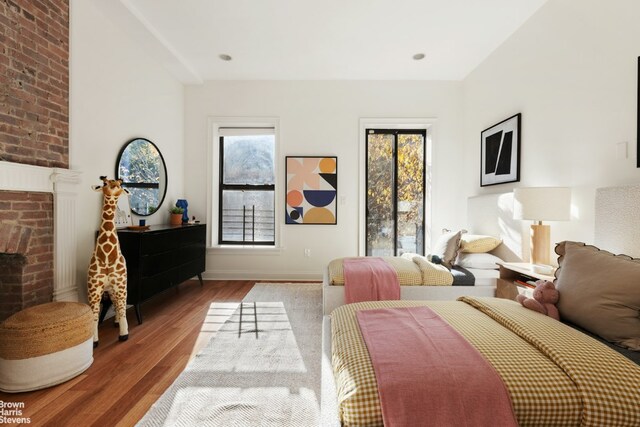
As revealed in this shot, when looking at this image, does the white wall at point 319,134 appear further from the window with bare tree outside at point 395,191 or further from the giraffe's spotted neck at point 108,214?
the giraffe's spotted neck at point 108,214

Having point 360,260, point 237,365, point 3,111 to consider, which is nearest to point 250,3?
point 3,111

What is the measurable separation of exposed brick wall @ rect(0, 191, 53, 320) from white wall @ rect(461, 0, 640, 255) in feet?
13.6

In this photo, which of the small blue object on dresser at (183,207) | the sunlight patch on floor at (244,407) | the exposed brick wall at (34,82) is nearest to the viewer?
the sunlight patch on floor at (244,407)

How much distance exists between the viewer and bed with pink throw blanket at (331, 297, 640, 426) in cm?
93

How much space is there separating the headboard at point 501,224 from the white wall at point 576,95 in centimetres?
22

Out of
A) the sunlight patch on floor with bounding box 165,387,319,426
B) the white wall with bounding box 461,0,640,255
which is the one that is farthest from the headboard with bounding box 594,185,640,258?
the sunlight patch on floor with bounding box 165,387,319,426

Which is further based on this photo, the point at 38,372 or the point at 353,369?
the point at 38,372

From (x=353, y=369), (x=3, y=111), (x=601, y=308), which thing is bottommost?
(x=353, y=369)

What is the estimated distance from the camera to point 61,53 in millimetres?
2342

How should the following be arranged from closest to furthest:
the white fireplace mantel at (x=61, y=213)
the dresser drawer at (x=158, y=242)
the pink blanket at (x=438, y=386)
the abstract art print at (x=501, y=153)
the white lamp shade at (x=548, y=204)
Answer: the pink blanket at (x=438, y=386) < the white fireplace mantel at (x=61, y=213) < the white lamp shade at (x=548, y=204) < the dresser drawer at (x=158, y=242) < the abstract art print at (x=501, y=153)

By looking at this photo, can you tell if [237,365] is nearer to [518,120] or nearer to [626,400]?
[626,400]

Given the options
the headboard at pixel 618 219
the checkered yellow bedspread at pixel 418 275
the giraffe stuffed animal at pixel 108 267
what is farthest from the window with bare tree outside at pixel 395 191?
the giraffe stuffed animal at pixel 108 267

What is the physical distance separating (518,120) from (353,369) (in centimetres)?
316

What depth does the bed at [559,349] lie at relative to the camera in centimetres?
94
